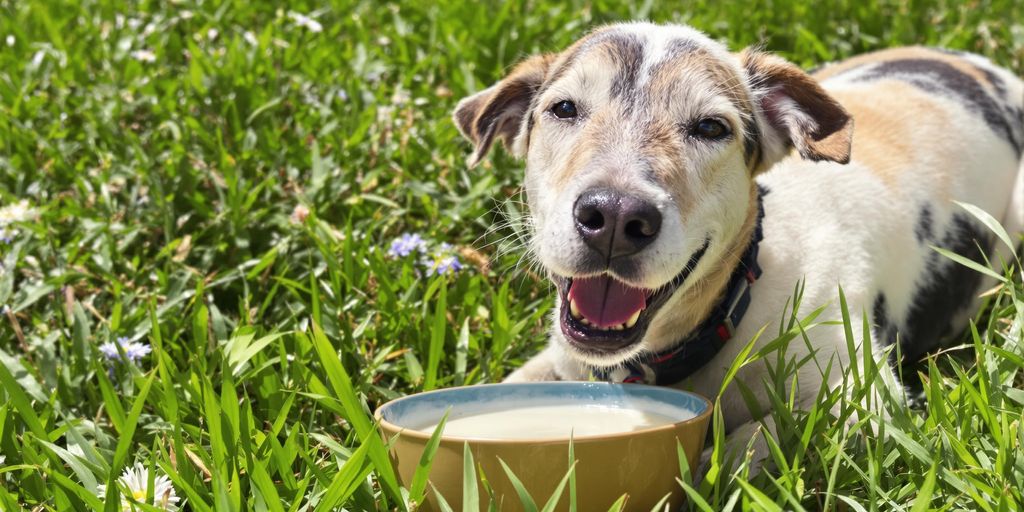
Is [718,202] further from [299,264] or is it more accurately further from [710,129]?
[299,264]

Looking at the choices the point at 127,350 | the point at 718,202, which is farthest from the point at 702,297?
the point at 127,350

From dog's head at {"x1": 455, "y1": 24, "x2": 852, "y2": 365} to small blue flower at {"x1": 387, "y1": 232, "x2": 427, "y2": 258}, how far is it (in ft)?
2.26

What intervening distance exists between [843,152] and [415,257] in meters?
1.74

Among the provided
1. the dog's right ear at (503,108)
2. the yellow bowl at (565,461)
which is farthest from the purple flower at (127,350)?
the dog's right ear at (503,108)

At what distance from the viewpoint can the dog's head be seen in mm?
2939

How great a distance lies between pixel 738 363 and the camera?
2859 mm

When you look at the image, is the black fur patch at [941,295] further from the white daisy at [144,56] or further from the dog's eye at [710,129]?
the white daisy at [144,56]

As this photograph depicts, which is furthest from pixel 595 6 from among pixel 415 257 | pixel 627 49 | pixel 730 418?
pixel 730 418

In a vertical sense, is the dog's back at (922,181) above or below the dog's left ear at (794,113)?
below

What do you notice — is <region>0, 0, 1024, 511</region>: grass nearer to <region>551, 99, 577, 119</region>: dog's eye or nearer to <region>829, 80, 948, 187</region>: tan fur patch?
<region>551, 99, 577, 119</region>: dog's eye

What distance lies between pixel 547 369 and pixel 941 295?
1.63 m

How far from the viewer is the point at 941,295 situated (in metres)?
4.26

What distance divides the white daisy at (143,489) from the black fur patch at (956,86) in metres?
3.52

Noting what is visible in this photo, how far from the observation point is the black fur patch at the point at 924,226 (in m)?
4.12
